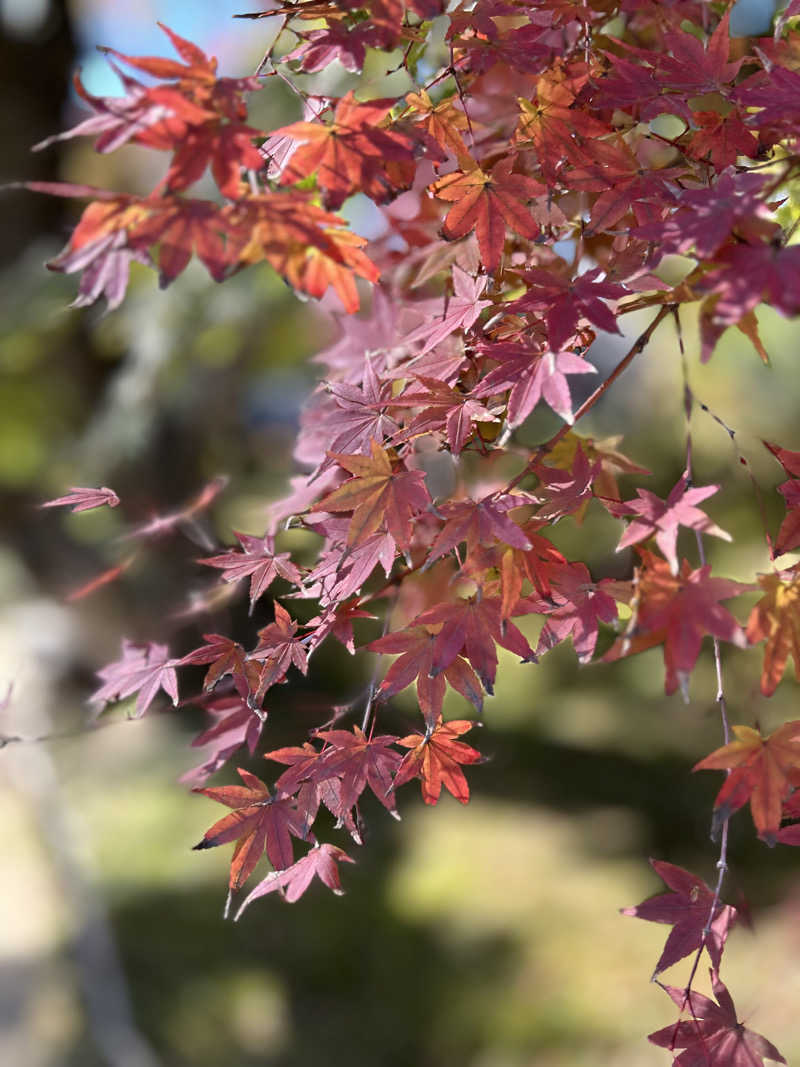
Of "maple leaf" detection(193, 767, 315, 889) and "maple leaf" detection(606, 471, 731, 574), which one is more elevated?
"maple leaf" detection(606, 471, 731, 574)

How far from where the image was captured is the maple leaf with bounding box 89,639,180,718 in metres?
0.74

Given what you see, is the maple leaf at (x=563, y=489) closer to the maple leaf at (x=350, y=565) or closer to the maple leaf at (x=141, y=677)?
the maple leaf at (x=350, y=565)

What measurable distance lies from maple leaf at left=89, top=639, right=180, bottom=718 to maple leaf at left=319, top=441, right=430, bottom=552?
0.78ft

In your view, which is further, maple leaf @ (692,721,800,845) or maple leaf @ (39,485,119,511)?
maple leaf @ (39,485,119,511)

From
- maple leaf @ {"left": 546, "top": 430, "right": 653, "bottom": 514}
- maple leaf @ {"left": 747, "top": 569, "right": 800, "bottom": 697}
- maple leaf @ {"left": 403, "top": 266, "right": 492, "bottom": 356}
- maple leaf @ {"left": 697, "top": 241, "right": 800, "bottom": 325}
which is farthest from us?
maple leaf @ {"left": 546, "top": 430, "right": 653, "bottom": 514}

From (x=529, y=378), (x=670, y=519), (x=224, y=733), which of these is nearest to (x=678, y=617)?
(x=670, y=519)

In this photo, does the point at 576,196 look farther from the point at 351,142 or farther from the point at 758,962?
the point at 758,962

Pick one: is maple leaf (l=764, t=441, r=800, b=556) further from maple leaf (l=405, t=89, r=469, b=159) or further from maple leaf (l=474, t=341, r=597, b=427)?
maple leaf (l=405, t=89, r=469, b=159)

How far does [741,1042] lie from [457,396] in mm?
515

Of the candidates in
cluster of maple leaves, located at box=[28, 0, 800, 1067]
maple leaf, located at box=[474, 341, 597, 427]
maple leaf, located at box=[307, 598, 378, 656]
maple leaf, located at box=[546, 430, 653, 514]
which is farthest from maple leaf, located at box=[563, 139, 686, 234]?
maple leaf, located at box=[307, 598, 378, 656]

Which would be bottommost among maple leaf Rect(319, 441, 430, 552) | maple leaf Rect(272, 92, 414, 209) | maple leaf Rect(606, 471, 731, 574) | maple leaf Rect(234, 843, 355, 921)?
A: maple leaf Rect(234, 843, 355, 921)

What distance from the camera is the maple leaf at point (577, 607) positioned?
0.62 meters

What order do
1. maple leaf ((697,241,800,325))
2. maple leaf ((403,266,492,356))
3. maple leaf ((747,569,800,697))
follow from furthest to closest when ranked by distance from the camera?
maple leaf ((403,266,492,356)), maple leaf ((747,569,800,697)), maple leaf ((697,241,800,325))

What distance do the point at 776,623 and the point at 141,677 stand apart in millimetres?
511
